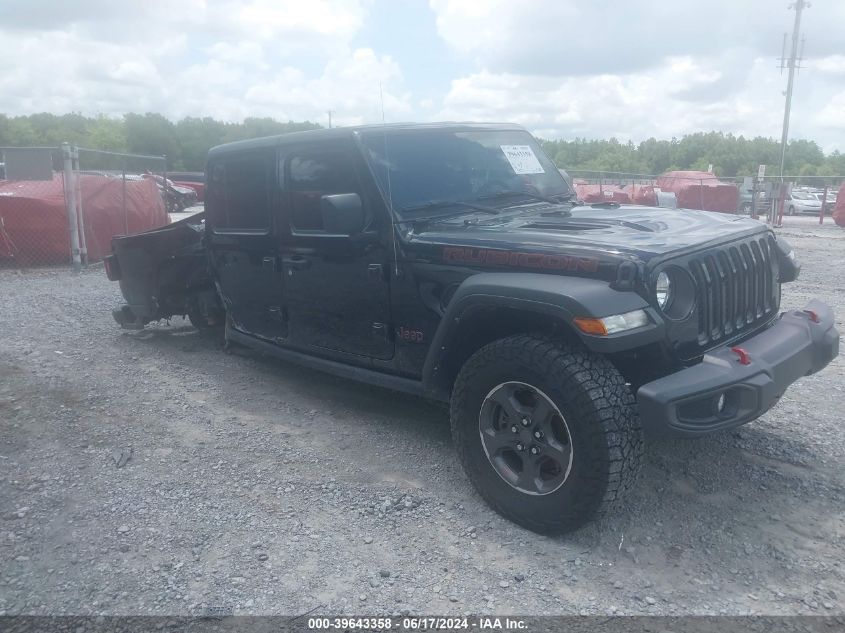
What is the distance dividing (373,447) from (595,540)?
1598 millimetres

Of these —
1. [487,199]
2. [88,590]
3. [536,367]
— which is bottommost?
[88,590]

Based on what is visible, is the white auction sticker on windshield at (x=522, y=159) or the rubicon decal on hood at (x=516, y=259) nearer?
the rubicon decal on hood at (x=516, y=259)

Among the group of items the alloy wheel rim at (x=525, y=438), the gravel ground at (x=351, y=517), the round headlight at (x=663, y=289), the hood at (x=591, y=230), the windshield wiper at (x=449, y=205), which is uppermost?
the windshield wiper at (x=449, y=205)

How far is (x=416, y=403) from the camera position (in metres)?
5.35

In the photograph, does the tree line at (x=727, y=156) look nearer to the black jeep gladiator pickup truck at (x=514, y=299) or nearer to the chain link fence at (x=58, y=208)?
the chain link fence at (x=58, y=208)

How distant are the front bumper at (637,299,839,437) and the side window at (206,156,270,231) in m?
3.06

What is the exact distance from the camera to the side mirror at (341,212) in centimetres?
404

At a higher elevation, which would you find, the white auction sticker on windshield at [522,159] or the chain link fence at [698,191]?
the white auction sticker on windshield at [522,159]

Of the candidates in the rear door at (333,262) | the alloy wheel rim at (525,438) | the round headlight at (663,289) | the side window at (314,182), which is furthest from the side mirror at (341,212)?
the round headlight at (663,289)

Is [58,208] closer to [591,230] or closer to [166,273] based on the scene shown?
[166,273]

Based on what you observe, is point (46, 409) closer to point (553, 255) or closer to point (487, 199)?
point (487, 199)

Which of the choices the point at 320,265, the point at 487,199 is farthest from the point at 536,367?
the point at 320,265

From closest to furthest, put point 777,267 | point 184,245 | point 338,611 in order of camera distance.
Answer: point 338,611 → point 777,267 → point 184,245

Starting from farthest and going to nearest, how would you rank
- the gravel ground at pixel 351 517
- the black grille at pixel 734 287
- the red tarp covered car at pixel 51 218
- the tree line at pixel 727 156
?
the tree line at pixel 727 156 < the red tarp covered car at pixel 51 218 < the black grille at pixel 734 287 < the gravel ground at pixel 351 517
